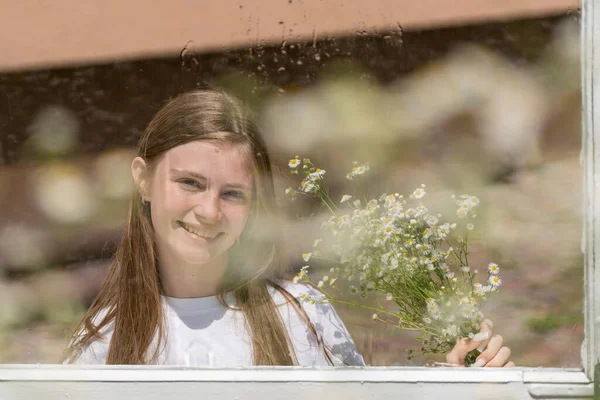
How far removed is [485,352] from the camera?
1825 mm

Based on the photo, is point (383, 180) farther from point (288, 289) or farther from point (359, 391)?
point (359, 391)

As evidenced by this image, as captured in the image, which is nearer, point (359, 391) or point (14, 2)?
point (359, 391)

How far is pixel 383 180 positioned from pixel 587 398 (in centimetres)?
71

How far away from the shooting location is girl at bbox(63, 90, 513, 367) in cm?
197

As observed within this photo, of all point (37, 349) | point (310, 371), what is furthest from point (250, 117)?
point (37, 349)

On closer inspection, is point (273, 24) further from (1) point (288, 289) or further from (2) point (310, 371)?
(2) point (310, 371)

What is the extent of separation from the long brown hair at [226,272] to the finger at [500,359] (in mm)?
483

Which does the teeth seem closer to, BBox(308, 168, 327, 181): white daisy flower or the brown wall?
BBox(308, 168, 327, 181): white daisy flower

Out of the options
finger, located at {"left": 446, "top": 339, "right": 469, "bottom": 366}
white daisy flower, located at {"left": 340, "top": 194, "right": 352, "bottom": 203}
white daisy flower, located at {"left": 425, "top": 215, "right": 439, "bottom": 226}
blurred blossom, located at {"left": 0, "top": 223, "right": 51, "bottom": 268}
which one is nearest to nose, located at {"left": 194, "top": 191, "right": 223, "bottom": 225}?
white daisy flower, located at {"left": 340, "top": 194, "right": 352, "bottom": 203}

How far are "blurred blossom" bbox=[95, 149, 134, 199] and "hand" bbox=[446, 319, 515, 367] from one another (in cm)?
93

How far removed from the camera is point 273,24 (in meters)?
1.95

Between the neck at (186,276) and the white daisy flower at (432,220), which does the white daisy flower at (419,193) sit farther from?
the neck at (186,276)

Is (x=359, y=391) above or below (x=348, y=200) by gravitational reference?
below

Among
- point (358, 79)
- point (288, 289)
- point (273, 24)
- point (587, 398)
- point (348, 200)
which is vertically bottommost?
point (587, 398)
